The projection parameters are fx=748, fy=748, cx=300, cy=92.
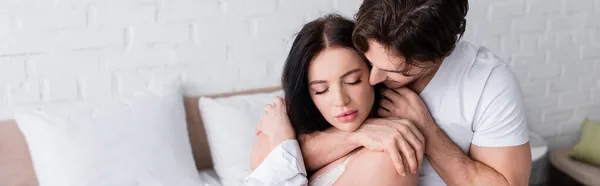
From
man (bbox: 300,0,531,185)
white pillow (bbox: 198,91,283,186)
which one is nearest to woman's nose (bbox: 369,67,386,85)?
man (bbox: 300,0,531,185)

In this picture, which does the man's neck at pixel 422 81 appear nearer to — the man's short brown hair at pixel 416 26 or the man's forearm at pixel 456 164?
the man's forearm at pixel 456 164

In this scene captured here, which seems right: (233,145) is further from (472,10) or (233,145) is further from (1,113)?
(472,10)

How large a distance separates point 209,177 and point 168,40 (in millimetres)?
495

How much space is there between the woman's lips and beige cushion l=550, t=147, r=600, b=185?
1552 millimetres

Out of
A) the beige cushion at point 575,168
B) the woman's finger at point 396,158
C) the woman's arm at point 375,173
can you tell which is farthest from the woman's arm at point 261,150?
the beige cushion at point 575,168

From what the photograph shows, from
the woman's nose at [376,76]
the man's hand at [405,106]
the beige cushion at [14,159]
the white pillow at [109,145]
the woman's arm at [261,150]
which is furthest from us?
the beige cushion at [14,159]

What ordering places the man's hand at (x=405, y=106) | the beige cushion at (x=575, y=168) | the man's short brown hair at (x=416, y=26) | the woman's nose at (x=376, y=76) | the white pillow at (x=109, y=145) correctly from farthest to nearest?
the beige cushion at (x=575, y=168) → the white pillow at (x=109, y=145) → the man's hand at (x=405, y=106) → the woman's nose at (x=376, y=76) → the man's short brown hair at (x=416, y=26)

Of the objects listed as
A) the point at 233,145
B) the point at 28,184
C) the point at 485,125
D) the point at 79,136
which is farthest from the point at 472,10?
the point at 28,184

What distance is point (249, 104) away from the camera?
2609 millimetres

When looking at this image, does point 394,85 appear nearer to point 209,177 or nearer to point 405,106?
point 405,106

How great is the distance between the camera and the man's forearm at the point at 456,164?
5.50 feet

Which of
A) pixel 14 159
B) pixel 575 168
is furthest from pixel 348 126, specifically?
pixel 575 168

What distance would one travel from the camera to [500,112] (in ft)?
5.46

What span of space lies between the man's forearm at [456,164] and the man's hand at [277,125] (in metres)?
0.33
